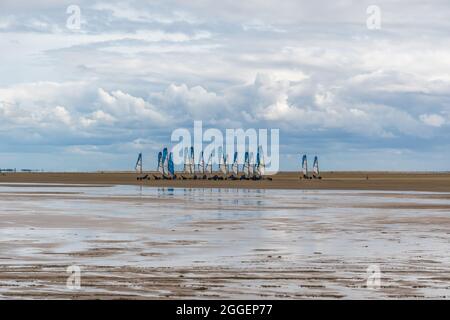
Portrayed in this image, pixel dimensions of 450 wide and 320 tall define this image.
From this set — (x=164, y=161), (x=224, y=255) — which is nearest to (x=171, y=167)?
(x=164, y=161)

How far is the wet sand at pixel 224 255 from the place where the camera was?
16859 millimetres

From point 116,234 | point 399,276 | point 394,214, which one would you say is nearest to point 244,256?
point 399,276

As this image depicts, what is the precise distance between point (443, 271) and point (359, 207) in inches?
1190

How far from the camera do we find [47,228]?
1294 inches

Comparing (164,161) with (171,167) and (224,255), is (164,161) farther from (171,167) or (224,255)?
(224,255)

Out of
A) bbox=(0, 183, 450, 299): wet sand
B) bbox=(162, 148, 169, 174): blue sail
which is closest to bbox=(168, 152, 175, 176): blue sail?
bbox=(162, 148, 169, 174): blue sail

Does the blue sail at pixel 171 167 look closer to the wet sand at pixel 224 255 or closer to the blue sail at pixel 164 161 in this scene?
the blue sail at pixel 164 161

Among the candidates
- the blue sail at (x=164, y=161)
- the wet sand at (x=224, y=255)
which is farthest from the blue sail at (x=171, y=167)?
the wet sand at (x=224, y=255)

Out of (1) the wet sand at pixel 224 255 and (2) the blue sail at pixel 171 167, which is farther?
(2) the blue sail at pixel 171 167

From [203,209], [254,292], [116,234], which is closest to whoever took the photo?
[254,292]

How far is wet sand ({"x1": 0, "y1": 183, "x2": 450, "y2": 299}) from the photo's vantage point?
1686cm

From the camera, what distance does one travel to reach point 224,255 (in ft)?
76.9
